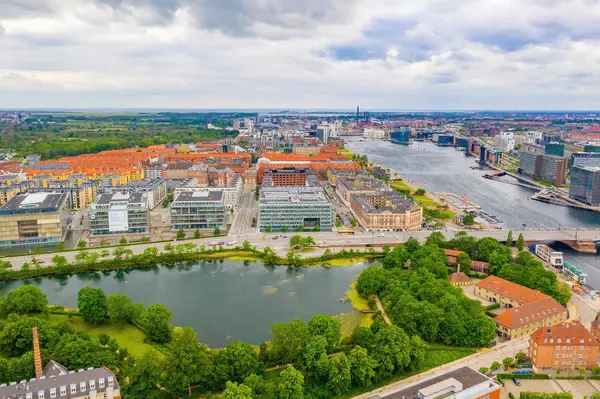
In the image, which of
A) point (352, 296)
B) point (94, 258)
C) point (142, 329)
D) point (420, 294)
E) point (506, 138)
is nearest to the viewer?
point (142, 329)

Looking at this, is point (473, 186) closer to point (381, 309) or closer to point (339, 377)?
point (381, 309)

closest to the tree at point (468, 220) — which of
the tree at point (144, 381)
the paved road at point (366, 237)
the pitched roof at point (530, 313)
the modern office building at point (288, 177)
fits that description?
the paved road at point (366, 237)

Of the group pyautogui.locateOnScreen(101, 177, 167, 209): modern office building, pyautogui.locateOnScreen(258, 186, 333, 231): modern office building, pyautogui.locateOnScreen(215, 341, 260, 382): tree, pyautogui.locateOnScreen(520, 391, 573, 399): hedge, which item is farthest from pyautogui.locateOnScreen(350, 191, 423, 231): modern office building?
pyautogui.locateOnScreen(520, 391, 573, 399): hedge

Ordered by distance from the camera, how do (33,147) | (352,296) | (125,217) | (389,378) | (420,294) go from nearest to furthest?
(389,378) < (420,294) < (352,296) < (125,217) < (33,147)

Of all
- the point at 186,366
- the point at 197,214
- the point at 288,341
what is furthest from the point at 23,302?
the point at 197,214

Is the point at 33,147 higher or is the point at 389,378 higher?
the point at 33,147

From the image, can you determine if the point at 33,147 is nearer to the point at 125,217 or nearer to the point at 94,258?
the point at 125,217

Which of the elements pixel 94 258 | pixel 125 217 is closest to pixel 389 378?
pixel 94 258

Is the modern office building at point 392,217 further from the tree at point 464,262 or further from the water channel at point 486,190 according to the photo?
the tree at point 464,262
